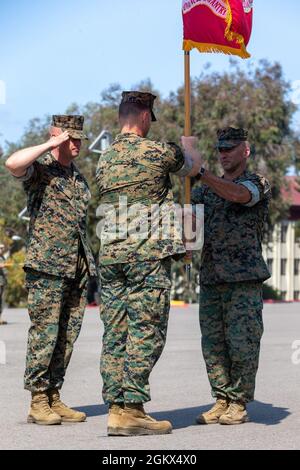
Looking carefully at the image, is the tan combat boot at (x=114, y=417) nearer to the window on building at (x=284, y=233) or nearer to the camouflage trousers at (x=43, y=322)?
the camouflage trousers at (x=43, y=322)

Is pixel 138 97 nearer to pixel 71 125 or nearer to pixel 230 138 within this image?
pixel 71 125

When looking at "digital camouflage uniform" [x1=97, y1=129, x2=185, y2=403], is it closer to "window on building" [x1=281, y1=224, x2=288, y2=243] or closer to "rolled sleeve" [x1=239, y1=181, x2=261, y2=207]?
"rolled sleeve" [x1=239, y1=181, x2=261, y2=207]

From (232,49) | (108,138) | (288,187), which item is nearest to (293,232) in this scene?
(288,187)

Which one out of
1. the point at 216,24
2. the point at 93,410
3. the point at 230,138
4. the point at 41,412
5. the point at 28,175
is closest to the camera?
the point at 28,175

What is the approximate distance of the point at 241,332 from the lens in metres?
8.34

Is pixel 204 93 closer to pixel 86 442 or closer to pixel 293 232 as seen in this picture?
pixel 86 442

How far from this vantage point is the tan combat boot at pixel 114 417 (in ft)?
24.6

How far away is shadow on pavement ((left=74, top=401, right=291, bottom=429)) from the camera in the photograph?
8.40 m

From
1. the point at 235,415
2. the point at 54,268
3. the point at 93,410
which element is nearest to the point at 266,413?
the point at 235,415

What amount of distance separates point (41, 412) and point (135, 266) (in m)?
1.41

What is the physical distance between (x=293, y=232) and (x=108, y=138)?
6147 cm

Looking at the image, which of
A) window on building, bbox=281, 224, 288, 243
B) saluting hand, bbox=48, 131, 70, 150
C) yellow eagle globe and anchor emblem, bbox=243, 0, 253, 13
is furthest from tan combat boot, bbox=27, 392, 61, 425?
window on building, bbox=281, 224, 288, 243

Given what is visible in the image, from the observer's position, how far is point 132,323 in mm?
7520
